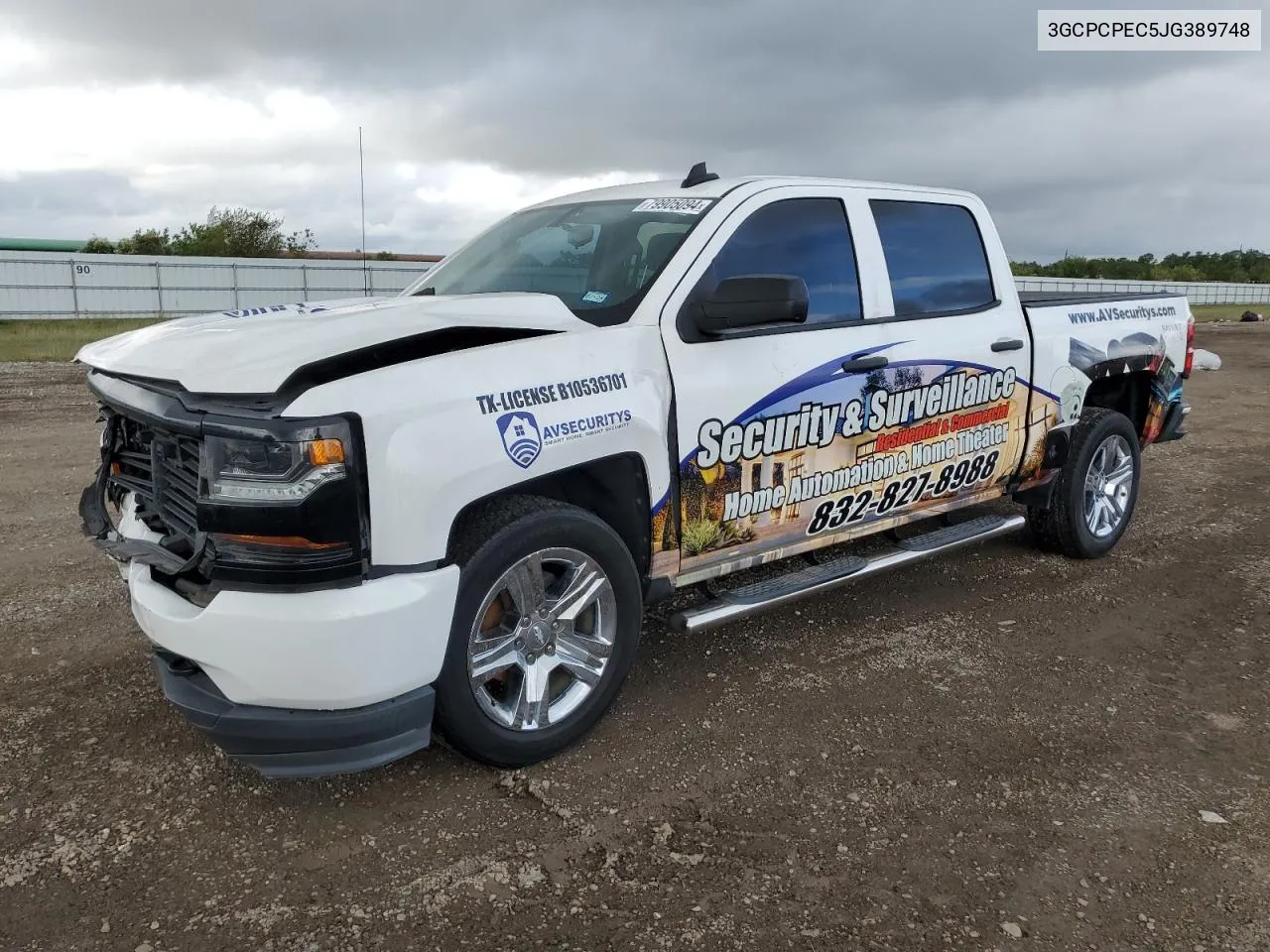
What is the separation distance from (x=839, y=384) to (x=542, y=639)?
164 cm

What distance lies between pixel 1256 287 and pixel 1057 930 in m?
71.7

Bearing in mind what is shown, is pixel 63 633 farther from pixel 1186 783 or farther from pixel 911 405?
pixel 1186 783

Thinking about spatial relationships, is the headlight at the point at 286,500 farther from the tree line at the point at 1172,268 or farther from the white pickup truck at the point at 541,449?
the tree line at the point at 1172,268

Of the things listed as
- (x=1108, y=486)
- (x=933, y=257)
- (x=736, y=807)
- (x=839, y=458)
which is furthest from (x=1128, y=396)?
(x=736, y=807)

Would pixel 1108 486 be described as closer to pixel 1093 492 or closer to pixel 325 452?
pixel 1093 492

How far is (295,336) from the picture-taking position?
9.32 feet

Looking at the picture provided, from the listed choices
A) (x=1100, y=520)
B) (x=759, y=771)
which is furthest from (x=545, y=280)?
(x=1100, y=520)

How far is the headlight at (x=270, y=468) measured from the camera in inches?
102

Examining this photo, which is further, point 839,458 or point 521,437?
point 839,458

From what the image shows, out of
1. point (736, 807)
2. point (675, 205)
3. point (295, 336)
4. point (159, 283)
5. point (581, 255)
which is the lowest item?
point (736, 807)

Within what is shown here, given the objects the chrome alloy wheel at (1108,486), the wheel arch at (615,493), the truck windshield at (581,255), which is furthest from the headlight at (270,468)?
the chrome alloy wheel at (1108,486)

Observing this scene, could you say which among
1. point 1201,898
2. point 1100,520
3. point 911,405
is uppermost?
point 911,405

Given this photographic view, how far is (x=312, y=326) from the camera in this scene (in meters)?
2.94

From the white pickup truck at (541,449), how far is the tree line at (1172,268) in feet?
185
